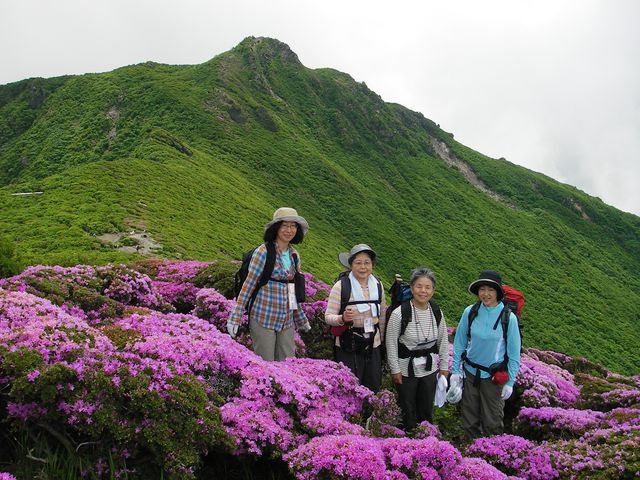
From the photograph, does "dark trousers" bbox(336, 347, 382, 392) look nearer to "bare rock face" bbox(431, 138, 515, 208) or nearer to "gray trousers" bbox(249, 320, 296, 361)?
"gray trousers" bbox(249, 320, 296, 361)

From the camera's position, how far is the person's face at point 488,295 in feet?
21.9

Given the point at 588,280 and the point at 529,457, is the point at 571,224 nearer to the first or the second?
the point at 588,280

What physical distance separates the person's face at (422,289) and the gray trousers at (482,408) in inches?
53.0

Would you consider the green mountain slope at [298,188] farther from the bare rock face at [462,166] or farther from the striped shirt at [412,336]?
the striped shirt at [412,336]

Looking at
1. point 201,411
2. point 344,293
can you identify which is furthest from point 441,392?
point 201,411

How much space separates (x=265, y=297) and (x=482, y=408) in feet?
11.6

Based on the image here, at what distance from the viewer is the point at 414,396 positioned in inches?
264

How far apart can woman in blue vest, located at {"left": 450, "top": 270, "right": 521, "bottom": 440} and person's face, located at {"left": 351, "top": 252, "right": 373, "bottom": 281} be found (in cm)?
152

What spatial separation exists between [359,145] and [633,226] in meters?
52.7

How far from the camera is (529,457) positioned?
579 cm

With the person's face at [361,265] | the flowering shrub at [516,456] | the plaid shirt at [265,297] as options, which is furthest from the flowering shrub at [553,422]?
the plaid shirt at [265,297]

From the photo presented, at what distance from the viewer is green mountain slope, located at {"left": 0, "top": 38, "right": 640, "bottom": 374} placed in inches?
1032

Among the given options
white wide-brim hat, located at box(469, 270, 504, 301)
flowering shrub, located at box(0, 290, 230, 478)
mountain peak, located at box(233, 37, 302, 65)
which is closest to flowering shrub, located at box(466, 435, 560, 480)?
white wide-brim hat, located at box(469, 270, 504, 301)

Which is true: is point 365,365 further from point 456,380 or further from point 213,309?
point 213,309
